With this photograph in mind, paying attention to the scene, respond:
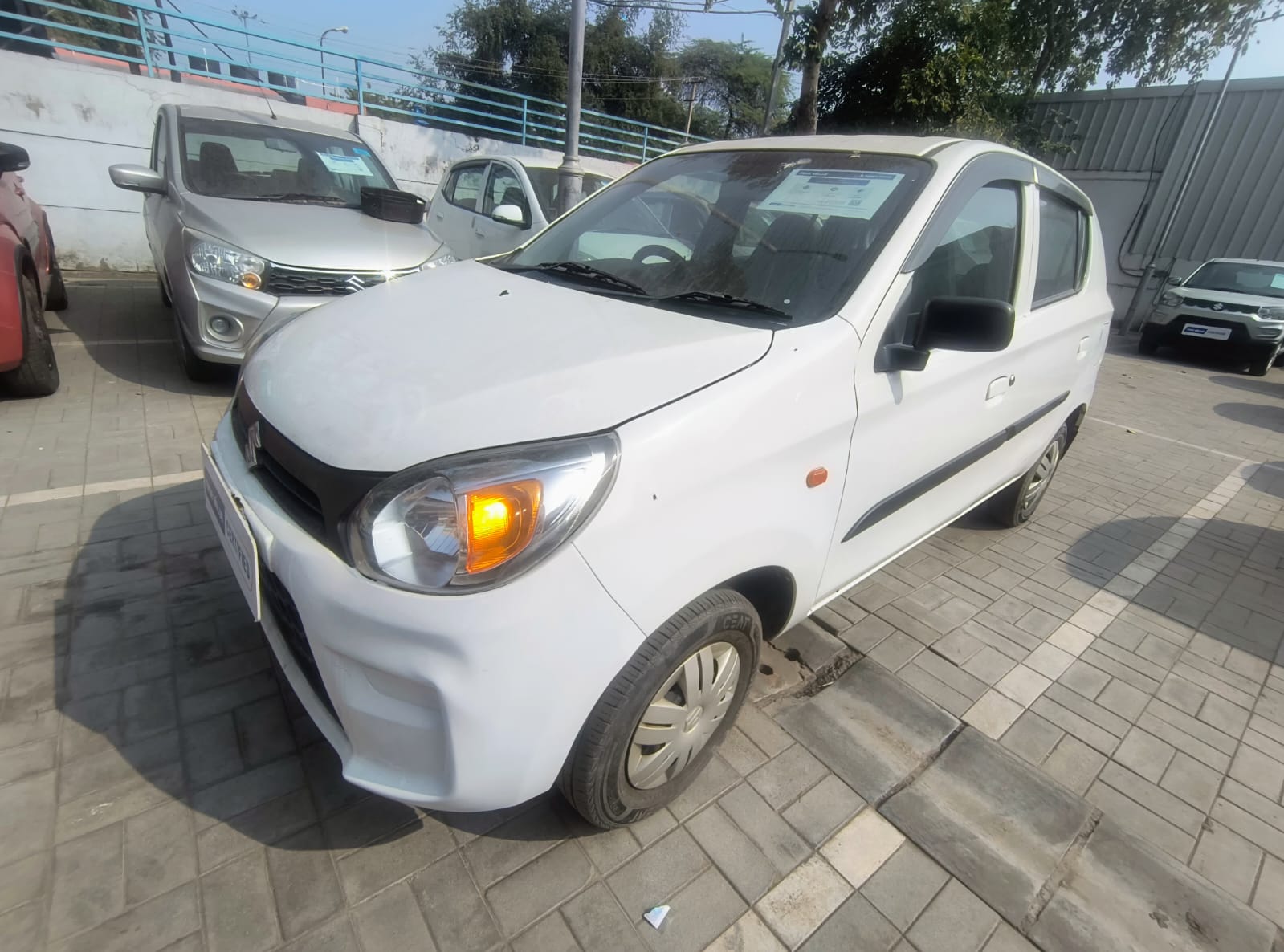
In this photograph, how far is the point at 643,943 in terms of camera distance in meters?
1.57

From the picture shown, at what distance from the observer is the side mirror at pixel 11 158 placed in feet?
12.3

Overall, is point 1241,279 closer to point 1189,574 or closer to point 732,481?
point 1189,574

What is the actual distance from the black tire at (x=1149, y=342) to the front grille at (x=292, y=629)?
13.0m

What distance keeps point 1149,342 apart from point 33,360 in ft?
44.7

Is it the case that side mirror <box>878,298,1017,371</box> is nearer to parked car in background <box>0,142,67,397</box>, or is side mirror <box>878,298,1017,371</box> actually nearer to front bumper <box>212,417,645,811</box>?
front bumper <box>212,417,645,811</box>

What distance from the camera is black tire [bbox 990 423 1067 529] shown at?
3539 mm

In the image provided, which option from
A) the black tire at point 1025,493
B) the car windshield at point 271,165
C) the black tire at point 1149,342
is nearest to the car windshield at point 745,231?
the black tire at point 1025,493

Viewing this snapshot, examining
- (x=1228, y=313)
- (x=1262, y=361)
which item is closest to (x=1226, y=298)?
(x=1228, y=313)

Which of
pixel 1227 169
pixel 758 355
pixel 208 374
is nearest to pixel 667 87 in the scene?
pixel 1227 169

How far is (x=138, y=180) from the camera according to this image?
4.42 m

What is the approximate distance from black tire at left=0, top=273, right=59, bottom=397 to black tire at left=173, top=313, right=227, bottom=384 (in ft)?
2.29

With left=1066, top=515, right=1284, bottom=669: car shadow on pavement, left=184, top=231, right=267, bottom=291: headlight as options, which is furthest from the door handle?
left=184, top=231, right=267, bottom=291: headlight

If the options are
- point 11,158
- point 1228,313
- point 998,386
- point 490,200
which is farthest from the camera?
point 1228,313

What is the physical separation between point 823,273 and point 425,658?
147 cm
